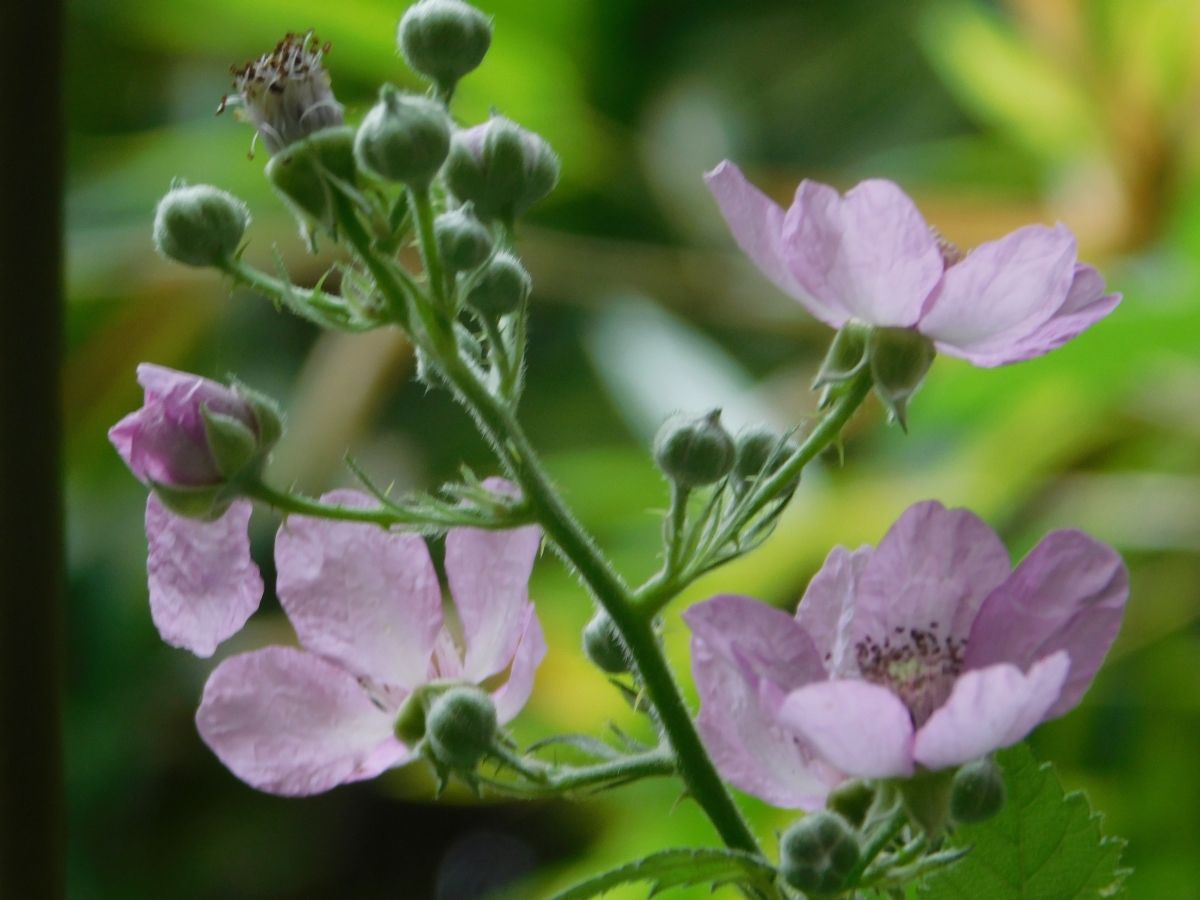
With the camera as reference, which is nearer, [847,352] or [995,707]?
[995,707]

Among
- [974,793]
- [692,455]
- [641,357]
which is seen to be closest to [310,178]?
[692,455]

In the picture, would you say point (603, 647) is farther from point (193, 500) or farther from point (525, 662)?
point (193, 500)

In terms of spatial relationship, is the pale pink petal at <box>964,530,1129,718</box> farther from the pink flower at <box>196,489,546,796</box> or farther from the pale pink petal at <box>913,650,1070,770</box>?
the pink flower at <box>196,489,546,796</box>

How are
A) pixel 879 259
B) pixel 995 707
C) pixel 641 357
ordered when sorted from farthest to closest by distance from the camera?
pixel 641 357 < pixel 879 259 < pixel 995 707

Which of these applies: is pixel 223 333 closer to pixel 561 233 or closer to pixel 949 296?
pixel 561 233

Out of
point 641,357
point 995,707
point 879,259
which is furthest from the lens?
point 641,357
